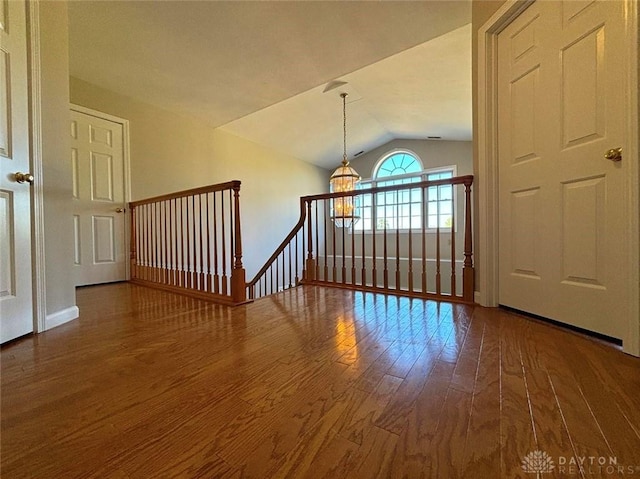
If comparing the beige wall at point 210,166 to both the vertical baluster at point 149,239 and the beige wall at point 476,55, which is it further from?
the beige wall at point 476,55

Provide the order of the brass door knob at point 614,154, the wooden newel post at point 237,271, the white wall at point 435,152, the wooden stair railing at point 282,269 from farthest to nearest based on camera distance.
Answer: the white wall at point 435,152 < the wooden stair railing at point 282,269 < the wooden newel post at point 237,271 < the brass door knob at point 614,154

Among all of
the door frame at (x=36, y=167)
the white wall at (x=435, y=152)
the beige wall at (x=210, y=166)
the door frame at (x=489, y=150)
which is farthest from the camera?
the white wall at (x=435, y=152)

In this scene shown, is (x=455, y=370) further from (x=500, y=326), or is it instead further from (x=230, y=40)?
(x=230, y=40)

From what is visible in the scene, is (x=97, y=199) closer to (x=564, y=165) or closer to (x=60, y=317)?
(x=60, y=317)

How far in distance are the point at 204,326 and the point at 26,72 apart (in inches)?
65.0

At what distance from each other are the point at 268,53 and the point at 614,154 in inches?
105

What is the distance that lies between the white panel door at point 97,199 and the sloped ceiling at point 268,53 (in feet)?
1.82

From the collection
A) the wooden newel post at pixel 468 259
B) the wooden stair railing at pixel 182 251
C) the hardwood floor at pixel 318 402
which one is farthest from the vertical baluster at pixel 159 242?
the wooden newel post at pixel 468 259

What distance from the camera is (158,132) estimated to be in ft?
11.8

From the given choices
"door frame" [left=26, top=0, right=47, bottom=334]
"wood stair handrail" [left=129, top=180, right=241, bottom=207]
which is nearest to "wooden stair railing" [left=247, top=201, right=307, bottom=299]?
"wood stair handrail" [left=129, top=180, right=241, bottom=207]

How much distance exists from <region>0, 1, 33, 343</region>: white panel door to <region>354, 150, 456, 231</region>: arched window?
485cm

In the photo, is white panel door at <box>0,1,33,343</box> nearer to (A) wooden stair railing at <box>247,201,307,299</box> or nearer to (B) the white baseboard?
(B) the white baseboard

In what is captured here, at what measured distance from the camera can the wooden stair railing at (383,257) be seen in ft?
7.19

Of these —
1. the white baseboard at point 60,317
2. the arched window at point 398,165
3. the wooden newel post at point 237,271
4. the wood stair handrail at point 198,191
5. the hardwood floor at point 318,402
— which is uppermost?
the arched window at point 398,165
